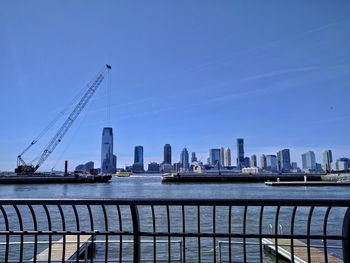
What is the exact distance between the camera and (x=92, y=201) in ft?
15.0

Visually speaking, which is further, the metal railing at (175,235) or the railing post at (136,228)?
the railing post at (136,228)

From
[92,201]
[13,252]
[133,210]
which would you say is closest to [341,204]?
[133,210]

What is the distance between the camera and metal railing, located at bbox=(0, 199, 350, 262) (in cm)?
443

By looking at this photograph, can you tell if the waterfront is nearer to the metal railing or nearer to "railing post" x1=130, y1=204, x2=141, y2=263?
the metal railing

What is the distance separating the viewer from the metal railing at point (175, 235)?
14.5 ft

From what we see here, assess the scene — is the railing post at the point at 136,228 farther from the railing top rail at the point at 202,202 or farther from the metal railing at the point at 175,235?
the railing top rail at the point at 202,202

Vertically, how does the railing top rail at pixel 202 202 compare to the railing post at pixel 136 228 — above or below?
above

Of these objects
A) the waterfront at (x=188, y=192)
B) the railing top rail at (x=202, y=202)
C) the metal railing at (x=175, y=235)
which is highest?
the railing top rail at (x=202, y=202)

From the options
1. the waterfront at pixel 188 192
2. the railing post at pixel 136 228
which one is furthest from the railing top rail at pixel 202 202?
the waterfront at pixel 188 192

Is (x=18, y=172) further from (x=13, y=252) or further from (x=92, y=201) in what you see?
Result: (x=92, y=201)

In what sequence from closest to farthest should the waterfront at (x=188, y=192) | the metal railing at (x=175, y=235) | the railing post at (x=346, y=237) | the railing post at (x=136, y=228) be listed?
the railing post at (x=346, y=237)
the metal railing at (x=175, y=235)
the railing post at (x=136, y=228)
the waterfront at (x=188, y=192)

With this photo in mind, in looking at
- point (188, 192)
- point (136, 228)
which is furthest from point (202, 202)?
point (188, 192)

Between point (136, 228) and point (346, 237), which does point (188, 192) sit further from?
point (346, 237)

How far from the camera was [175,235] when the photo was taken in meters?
4.57
